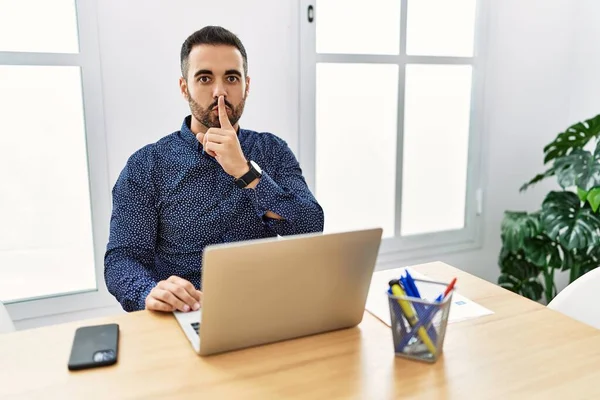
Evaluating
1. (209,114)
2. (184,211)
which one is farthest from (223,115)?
(184,211)

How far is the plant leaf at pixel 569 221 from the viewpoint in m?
2.22

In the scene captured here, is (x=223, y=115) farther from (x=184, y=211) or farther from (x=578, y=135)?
(x=578, y=135)

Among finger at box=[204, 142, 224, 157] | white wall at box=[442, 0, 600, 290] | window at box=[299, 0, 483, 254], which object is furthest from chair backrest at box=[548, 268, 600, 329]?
white wall at box=[442, 0, 600, 290]

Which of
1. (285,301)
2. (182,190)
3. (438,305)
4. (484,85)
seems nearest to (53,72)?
(182,190)

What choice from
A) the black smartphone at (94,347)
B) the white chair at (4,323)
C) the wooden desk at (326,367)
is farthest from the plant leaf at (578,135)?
the white chair at (4,323)

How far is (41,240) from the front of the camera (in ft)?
6.57

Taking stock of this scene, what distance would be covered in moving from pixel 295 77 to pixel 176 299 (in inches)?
52.7

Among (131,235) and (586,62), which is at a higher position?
(586,62)

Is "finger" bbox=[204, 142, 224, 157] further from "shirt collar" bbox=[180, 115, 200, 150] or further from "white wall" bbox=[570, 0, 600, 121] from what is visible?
"white wall" bbox=[570, 0, 600, 121]

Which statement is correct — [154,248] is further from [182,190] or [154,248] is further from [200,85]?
[200,85]

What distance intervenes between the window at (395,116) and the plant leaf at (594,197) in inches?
27.1

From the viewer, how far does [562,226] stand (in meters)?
2.28

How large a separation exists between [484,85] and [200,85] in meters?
1.67

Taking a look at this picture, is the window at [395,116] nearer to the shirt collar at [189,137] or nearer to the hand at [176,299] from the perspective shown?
the shirt collar at [189,137]
